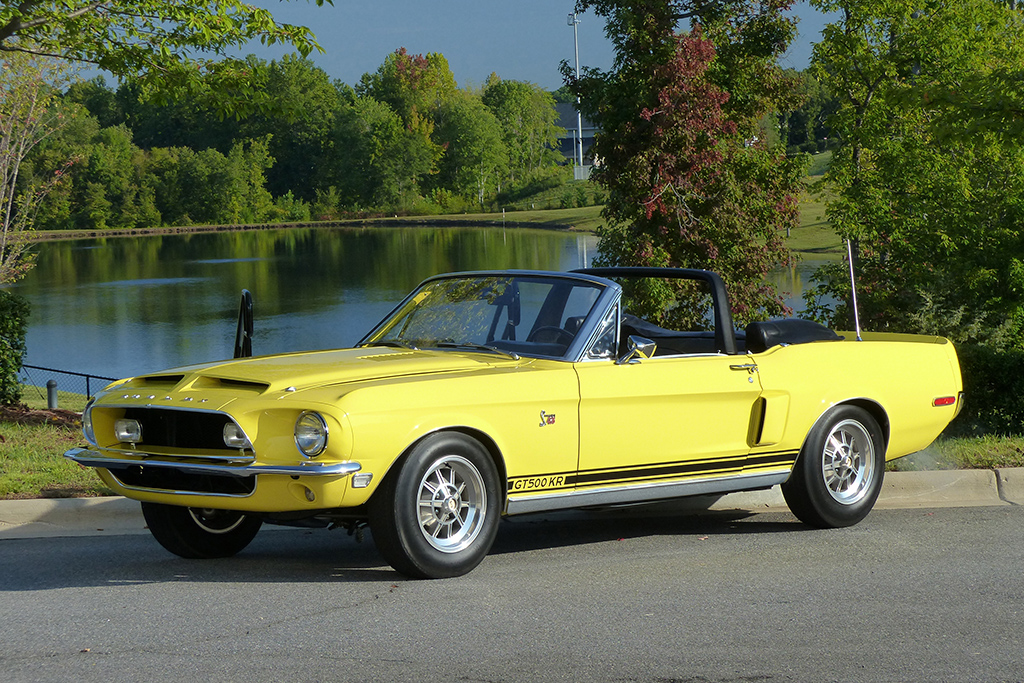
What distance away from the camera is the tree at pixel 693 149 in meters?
18.7

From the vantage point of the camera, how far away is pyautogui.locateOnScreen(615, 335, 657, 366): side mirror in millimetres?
6629

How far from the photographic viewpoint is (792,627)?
16.9 ft

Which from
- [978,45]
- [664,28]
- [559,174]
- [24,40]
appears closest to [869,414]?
[24,40]

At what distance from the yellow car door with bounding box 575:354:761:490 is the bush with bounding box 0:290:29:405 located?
362 inches

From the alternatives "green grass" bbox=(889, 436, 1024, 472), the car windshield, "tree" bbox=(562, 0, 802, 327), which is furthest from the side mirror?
"tree" bbox=(562, 0, 802, 327)

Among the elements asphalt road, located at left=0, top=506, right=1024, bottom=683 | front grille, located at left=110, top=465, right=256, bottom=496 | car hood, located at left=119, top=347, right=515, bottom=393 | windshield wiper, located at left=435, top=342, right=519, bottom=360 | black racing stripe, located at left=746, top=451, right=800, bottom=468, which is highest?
windshield wiper, located at left=435, top=342, right=519, bottom=360

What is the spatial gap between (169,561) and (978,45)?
21.5m

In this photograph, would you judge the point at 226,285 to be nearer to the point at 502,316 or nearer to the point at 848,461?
the point at 502,316

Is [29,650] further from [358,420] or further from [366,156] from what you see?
[366,156]

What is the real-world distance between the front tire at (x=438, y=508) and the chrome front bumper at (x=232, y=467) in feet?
1.00

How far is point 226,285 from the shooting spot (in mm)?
64625

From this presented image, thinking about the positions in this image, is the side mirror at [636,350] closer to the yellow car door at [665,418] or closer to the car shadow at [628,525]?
the yellow car door at [665,418]

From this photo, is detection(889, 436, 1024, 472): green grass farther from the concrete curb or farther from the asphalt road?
the asphalt road

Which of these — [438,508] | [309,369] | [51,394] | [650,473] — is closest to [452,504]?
[438,508]
